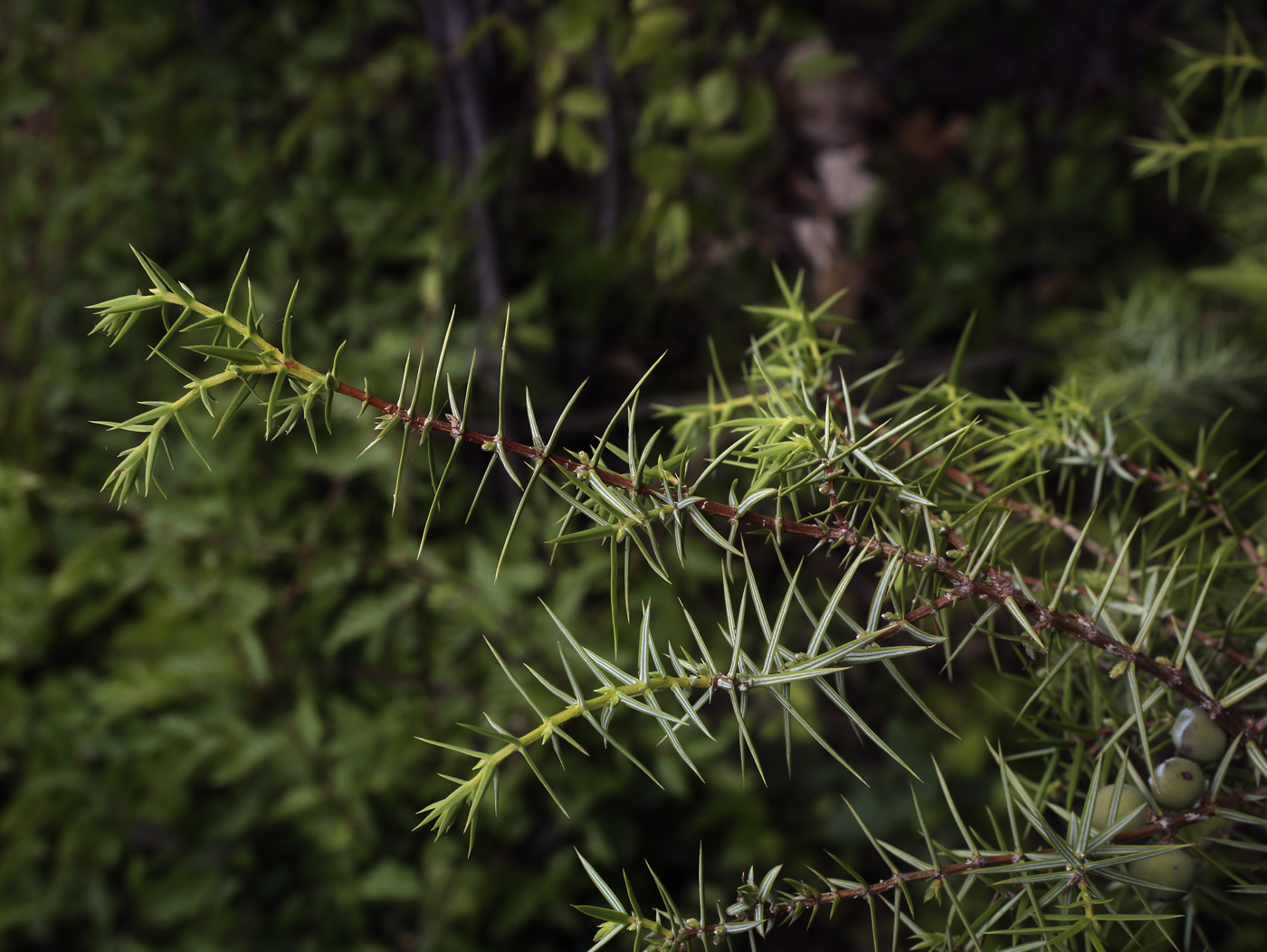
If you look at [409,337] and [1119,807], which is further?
[409,337]

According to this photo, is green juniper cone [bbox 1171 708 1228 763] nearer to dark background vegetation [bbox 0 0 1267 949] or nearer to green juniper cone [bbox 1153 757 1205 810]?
green juniper cone [bbox 1153 757 1205 810]

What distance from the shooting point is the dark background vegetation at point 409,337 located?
1.04m

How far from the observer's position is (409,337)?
1.09m

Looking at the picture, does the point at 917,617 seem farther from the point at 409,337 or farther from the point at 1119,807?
the point at 409,337

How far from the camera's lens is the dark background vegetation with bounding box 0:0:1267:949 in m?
1.04

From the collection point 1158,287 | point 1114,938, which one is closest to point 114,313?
point 1114,938

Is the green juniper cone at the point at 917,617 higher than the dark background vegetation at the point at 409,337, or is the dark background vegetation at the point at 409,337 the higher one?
the green juniper cone at the point at 917,617

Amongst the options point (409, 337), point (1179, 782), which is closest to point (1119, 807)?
point (1179, 782)

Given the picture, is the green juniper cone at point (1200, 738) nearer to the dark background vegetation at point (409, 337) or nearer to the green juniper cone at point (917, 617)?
the green juniper cone at point (917, 617)

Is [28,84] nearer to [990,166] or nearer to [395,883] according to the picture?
[395,883]

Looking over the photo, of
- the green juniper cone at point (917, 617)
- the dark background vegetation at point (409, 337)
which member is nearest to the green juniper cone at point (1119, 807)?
the green juniper cone at point (917, 617)

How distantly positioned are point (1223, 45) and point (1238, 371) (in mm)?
609

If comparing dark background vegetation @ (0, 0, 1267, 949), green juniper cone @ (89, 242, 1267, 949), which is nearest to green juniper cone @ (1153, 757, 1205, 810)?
green juniper cone @ (89, 242, 1267, 949)

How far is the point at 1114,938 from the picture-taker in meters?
0.43
